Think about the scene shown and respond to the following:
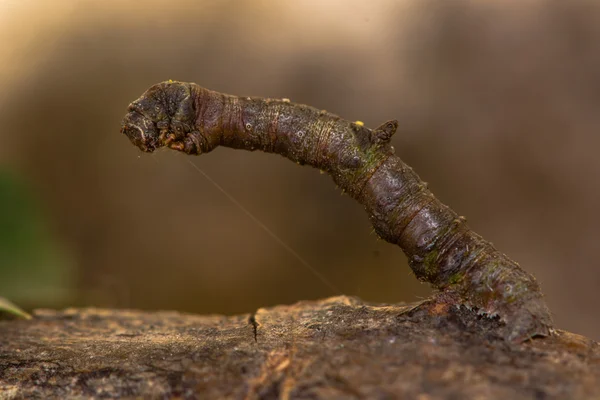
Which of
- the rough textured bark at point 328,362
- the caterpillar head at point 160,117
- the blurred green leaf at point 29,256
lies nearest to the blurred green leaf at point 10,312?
the blurred green leaf at point 29,256

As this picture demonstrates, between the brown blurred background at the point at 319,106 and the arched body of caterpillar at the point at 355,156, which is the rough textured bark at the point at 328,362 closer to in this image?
the arched body of caterpillar at the point at 355,156

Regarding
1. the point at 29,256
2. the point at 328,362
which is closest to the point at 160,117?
the point at 328,362

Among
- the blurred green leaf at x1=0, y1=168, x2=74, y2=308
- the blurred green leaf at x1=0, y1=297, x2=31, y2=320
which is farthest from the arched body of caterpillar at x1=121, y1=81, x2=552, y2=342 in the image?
the blurred green leaf at x1=0, y1=168, x2=74, y2=308

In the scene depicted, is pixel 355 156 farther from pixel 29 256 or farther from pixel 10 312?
pixel 29 256

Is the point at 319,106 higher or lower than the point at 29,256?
higher

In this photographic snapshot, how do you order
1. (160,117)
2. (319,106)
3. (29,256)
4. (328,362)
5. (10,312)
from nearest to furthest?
(328,362) → (160,117) → (10,312) → (319,106) → (29,256)

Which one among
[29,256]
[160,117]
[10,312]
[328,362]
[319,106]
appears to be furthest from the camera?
[29,256]

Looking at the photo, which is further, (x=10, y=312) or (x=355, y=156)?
(x=10, y=312)
